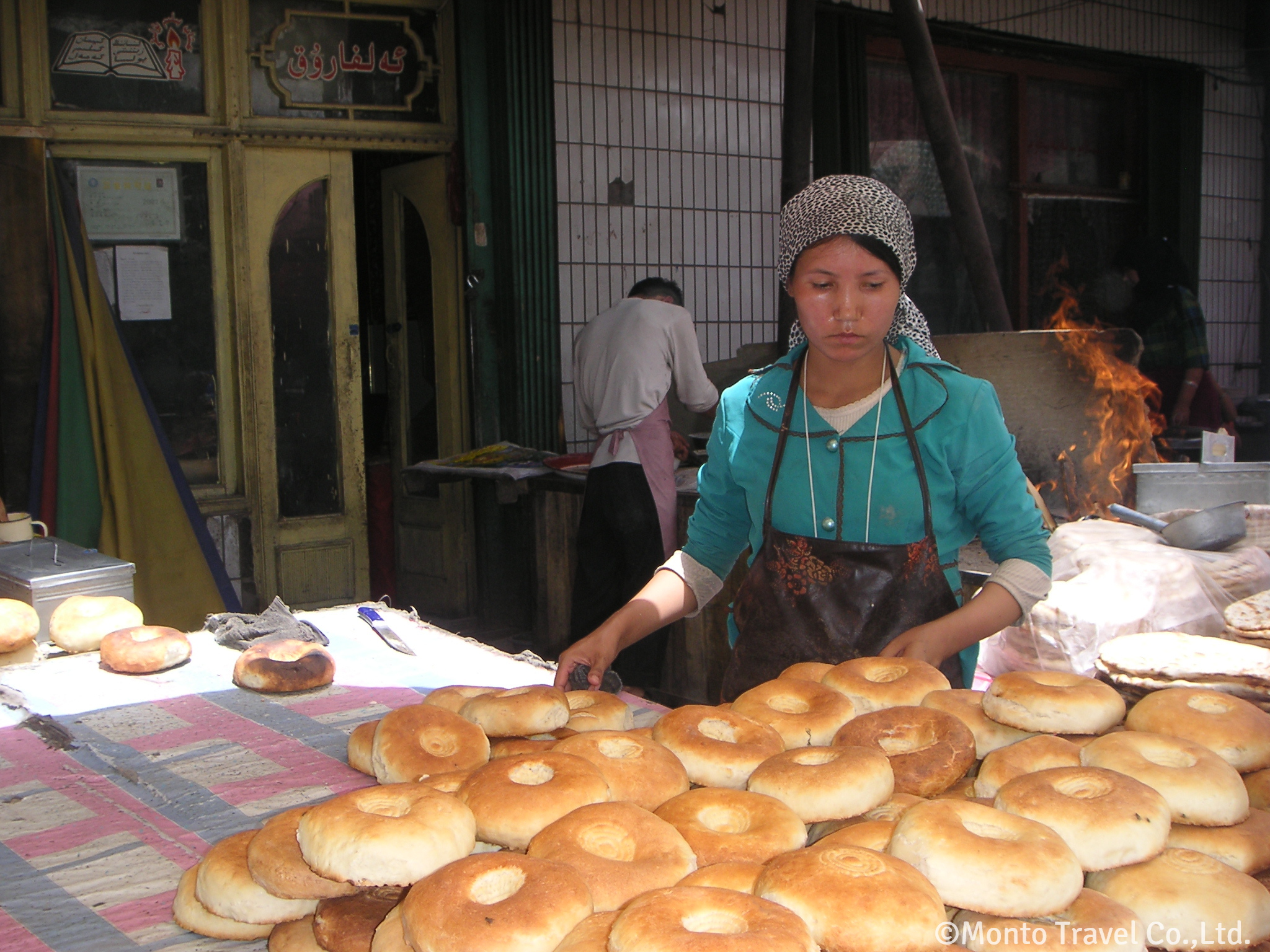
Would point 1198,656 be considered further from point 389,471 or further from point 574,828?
point 389,471

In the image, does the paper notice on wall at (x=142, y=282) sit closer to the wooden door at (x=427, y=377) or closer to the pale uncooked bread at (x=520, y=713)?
the wooden door at (x=427, y=377)

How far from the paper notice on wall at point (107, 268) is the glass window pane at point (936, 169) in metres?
4.96

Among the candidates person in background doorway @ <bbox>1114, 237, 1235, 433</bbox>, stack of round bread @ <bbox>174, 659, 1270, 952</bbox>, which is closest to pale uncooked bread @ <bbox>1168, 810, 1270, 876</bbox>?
stack of round bread @ <bbox>174, 659, 1270, 952</bbox>

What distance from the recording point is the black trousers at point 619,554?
5066 millimetres

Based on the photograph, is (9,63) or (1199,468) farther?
(9,63)

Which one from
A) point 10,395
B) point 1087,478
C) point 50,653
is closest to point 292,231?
point 10,395

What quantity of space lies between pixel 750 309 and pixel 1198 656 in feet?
15.1

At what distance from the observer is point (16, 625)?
2645 millimetres

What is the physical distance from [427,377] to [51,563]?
12.1 ft

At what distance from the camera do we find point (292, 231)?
Result: 18.7 ft

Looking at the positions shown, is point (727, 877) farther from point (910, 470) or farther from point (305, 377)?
point (305, 377)

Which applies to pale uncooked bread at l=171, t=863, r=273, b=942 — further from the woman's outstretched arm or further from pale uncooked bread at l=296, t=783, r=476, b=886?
the woman's outstretched arm

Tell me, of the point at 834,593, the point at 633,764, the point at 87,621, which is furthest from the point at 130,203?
the point at 633,764

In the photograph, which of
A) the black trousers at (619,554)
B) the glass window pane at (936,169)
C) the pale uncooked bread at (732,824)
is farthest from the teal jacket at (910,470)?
the glass window pane at (936,169)
